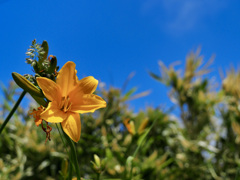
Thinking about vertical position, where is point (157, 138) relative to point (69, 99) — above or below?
above

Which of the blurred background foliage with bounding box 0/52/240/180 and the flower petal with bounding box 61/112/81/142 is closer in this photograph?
the flower petal with bounding box 61/112/81/142

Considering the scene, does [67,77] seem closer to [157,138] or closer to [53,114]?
[53,114]

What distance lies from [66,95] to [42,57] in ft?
0.19

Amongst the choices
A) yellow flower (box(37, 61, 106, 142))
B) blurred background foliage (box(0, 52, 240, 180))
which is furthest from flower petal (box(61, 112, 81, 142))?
blurred background foliage (box(0, 52, 240, 180))

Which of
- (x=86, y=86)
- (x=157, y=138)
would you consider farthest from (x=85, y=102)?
(x=157, y=138)

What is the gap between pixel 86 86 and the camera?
32 cm

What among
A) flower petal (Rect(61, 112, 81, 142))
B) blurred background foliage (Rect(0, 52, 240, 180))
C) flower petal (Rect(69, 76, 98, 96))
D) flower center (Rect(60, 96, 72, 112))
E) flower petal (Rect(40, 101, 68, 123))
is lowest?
flower petal (Rect(61, 112, 81, 142))

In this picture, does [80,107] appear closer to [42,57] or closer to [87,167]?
[42,57]

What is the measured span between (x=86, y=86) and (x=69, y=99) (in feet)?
0.10

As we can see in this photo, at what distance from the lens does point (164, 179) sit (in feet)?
3.57

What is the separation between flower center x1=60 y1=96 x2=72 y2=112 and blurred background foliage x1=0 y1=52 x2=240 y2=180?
0.54 m

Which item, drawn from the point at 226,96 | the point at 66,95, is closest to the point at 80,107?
the point at 66,95

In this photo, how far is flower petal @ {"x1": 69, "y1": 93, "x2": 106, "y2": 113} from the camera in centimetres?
31

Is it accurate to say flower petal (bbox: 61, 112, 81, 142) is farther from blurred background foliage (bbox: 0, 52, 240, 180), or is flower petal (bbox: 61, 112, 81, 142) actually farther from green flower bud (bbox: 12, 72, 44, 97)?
blurred background foliage (bbox: 0, 52, 240, 180)
